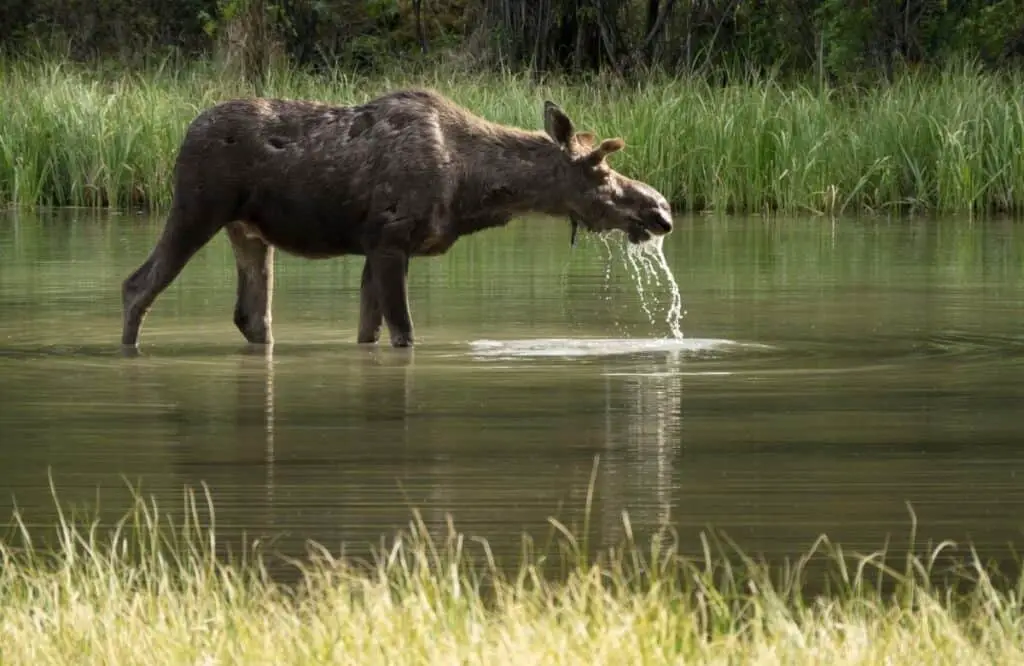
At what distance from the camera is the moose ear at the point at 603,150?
40.9ft

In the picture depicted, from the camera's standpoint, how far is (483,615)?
17.7 ft

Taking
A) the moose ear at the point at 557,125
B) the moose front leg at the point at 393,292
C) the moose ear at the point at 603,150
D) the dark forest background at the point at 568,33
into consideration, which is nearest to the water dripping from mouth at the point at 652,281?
the moose ear at the point at 603,150

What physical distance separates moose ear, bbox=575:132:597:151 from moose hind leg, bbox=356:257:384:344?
133 centimetres

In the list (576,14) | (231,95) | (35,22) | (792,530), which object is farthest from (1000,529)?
(35,22)

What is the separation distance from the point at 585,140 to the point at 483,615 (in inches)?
310

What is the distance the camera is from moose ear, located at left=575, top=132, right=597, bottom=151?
511 inches

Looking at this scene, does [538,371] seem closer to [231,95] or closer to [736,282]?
[736,282]

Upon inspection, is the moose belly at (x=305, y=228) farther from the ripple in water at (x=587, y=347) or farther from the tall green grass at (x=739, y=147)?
the tall green grass at (x=739, y=147)

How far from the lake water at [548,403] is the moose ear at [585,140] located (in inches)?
38.8

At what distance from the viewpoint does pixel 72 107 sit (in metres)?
24.8

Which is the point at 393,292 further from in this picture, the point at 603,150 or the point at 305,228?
the point at 603,150

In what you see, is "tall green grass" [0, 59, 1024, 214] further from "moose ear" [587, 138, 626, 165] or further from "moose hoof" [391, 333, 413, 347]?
"moose hoof" [391, 333, 413, 347]

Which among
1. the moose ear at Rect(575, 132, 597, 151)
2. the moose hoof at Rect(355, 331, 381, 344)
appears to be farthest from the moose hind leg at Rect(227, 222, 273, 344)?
the moose ear at Rect(575, 132, 597, 151)

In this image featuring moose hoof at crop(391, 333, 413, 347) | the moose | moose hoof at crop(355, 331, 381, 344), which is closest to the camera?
moose hoof at crop(391, 333, 413, 347)
